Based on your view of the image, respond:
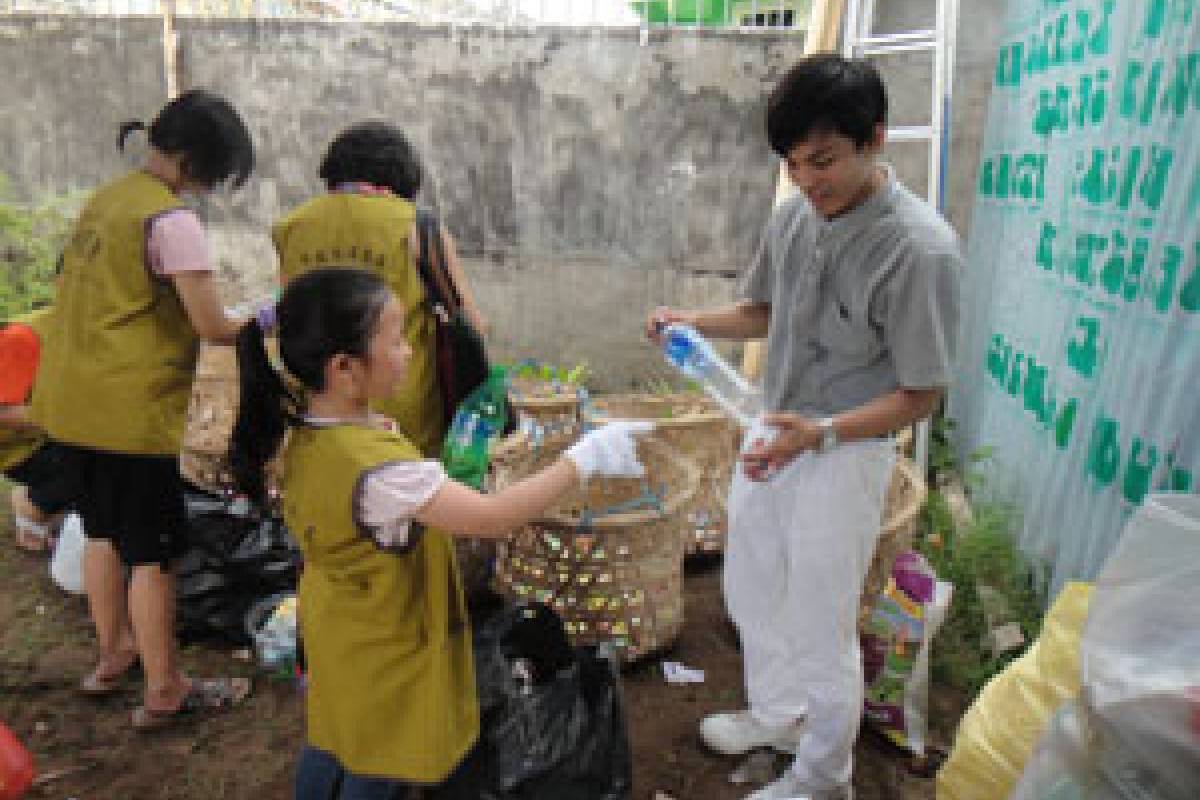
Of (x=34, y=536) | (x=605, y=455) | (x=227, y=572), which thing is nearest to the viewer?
(x=605, y=455)

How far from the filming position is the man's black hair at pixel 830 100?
1552 mm

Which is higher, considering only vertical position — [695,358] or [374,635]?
[695,358]

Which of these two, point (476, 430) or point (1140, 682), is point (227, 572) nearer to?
point (476, 430)

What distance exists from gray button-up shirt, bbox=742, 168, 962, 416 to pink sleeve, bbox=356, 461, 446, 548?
0.96 metres

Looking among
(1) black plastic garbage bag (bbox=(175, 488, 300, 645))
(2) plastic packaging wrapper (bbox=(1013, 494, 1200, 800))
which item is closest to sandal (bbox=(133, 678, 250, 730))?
(1) black plastic garbage bag (bbox=(175, 488, 300, 645))

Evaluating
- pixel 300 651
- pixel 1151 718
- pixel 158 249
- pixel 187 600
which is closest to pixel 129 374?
pixel 158 249

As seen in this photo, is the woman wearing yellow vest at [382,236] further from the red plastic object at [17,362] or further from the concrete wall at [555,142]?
the concrete wall at [555,142]

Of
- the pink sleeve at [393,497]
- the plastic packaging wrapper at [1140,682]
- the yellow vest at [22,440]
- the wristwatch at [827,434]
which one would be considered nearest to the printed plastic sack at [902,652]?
the wristwatch at [827,434]

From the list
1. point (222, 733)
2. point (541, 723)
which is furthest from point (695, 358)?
point (222, 733)

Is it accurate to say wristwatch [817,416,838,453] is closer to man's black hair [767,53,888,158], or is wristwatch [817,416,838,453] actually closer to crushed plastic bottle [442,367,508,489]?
man's black hair [767,53,888,158]

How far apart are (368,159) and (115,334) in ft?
2.63

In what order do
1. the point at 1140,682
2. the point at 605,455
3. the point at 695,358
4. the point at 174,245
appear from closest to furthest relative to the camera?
the point at 1140,682
the point at 605,455
the point at 174,245
the point at 695,358

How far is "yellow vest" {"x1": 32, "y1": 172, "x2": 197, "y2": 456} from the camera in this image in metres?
2.02

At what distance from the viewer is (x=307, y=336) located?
1.36 meters
